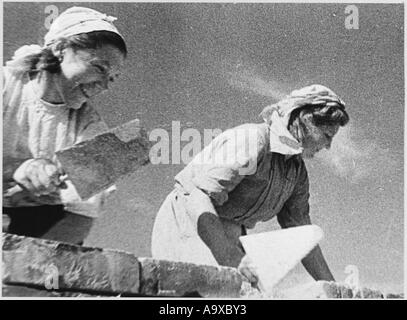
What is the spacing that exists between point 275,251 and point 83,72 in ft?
4.35

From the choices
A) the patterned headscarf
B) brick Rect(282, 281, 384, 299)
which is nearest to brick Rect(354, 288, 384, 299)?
brick Rect(282, 281, 384, 299)

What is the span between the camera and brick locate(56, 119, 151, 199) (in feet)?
15.4

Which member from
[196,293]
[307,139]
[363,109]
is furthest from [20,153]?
[363,109]

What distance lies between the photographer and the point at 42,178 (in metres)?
4.68

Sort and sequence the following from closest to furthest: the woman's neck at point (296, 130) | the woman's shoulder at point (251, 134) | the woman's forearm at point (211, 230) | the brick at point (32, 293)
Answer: the brick at point (32, 293)
the woman's forearm at point (211, 230)
the woman's shoulder at point (251, 134)
the woman's neck at point (296, 130)

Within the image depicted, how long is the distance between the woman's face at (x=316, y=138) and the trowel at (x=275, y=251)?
0.44 m

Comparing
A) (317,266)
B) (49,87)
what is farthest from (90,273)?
(317,266)

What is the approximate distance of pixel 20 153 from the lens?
4.83 meters

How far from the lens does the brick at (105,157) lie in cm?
470

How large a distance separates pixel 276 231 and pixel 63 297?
1.23 meters

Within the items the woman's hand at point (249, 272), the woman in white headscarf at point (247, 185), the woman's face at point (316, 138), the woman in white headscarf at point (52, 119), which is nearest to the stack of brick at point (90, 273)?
the woman's hand at point (249, 272)

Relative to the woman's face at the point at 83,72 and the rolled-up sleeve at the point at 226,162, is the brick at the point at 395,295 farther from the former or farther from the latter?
the woman's face at the point at 83,72

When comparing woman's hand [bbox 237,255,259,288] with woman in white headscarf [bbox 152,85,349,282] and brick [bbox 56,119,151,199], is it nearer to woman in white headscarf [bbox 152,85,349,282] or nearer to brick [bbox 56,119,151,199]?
woman in white headscarf [bbox 152,85,349,282]

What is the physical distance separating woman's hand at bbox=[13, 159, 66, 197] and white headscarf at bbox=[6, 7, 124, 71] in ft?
1.76
